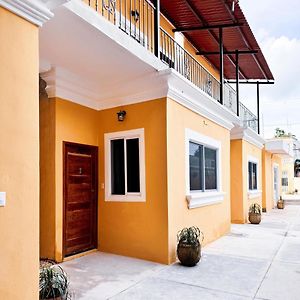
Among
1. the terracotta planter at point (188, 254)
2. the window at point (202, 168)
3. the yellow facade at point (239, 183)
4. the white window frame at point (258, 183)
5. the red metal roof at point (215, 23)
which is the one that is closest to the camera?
the terracotta planter at point (188, 254)

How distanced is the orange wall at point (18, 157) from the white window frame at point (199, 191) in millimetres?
4573

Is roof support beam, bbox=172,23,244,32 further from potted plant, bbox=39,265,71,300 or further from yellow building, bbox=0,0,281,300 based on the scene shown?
potted plant, bbox=39,265,71,300

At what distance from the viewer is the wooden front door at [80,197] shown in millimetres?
6855

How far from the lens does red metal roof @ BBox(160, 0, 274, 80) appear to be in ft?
28.9

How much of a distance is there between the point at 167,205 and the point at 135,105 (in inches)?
89.0

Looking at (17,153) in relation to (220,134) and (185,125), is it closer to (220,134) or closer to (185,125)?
(185,125)

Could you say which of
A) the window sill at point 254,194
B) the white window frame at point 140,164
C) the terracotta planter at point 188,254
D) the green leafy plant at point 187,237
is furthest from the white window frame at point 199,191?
the window sill at point 254,194

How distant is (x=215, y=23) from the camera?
9648 millimetres

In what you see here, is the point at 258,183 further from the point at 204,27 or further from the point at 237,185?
the point at 204,27

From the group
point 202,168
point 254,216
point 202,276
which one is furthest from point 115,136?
point 254,216

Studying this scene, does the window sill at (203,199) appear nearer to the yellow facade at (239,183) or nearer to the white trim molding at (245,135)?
the yellow facade at (239,183)

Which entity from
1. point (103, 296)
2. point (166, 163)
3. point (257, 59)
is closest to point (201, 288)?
point (103, 296)

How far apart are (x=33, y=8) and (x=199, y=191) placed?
6215 millimetres

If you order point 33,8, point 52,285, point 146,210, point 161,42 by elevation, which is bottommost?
point 52,285
